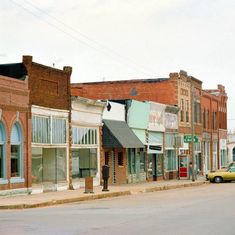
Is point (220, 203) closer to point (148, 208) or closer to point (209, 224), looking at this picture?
point (148, 208)

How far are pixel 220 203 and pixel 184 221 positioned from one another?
7915mm

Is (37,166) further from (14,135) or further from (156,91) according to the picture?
(156,91)

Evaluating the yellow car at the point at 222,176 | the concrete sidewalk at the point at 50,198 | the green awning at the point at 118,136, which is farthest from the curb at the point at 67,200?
the yellow car at the point at 222,176

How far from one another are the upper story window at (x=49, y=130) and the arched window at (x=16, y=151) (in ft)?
4.10

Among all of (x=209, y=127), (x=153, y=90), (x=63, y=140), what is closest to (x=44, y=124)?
(x=63, y=140)

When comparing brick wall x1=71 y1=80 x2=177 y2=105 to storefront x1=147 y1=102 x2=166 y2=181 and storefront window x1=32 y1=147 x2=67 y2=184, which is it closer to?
storefront x1=147 y1=102 x2=166 y2=181

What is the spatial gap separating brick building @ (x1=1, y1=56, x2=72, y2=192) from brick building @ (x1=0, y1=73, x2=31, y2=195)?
434 millimetres

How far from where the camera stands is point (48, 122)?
35875 mm

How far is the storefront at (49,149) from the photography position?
34688 millimetres

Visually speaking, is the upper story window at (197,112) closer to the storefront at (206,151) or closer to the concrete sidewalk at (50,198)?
the storefront at (206,151)

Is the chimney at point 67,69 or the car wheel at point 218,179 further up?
the chimney at point 67,69

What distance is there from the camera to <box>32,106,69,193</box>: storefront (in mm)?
34688

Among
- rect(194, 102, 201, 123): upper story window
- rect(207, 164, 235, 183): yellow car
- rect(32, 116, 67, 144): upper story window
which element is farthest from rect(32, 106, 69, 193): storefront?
rect(194, 102, 201, 123): upper story window

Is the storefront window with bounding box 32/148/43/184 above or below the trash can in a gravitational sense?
above
